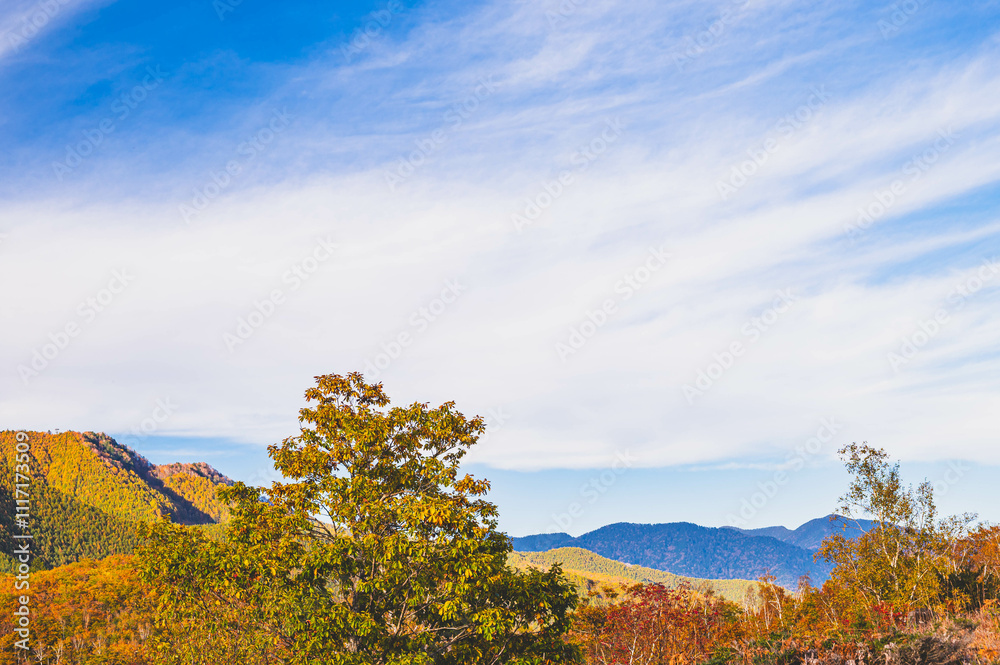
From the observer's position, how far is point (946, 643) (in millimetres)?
15797

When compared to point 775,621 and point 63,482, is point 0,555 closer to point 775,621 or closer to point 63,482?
point 63,482

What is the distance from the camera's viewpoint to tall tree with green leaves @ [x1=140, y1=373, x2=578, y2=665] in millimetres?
16266

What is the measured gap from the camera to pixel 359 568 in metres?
17.2

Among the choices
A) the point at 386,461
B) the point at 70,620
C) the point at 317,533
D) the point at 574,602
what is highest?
the point at 386,461

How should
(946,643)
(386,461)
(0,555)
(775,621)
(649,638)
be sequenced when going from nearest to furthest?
1. (946,643)
2. (386,461)
3. (649,638)
4. (775,621)
5. (0,555)

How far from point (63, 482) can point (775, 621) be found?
708 ft

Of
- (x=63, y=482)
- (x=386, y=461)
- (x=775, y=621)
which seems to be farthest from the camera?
(x=63, y=482)

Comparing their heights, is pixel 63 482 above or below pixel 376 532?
above

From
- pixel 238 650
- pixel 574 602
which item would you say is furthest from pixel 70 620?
pixel 574 602

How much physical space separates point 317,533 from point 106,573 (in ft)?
227

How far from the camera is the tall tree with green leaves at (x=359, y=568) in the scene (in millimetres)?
16266

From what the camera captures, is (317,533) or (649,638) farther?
(649,638)

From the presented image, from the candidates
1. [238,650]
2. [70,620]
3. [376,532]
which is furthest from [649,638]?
[70,620]

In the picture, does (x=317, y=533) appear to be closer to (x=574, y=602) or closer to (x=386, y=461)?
(x=386, y=461)
